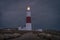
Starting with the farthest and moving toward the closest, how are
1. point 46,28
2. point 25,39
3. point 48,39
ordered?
point 46,28, point 25,39, point 48,39

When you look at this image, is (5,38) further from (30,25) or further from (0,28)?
(0,28)

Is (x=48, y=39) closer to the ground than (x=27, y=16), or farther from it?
closer to the ground

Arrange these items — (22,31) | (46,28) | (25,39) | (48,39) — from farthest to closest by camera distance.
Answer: (46,28) < (22,31) < (25,39) < (48,39)

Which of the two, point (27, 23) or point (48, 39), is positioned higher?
point (27, 23)

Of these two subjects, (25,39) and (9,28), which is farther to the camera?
(9,28)

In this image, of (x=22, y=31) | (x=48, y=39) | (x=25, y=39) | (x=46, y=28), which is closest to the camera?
(x=48, y=39)

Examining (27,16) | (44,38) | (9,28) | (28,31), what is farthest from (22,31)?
(44,38)

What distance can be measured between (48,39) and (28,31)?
1.30 m

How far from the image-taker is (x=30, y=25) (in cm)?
455

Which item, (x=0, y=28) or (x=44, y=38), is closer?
(x=44, y=38)

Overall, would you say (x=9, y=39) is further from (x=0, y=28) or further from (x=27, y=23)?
(x=0, y=28)

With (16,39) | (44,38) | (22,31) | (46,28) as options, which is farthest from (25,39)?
(46,28)

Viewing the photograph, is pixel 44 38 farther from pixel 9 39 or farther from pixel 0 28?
pixel 0 28

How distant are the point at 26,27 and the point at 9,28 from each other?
30.8 inches
